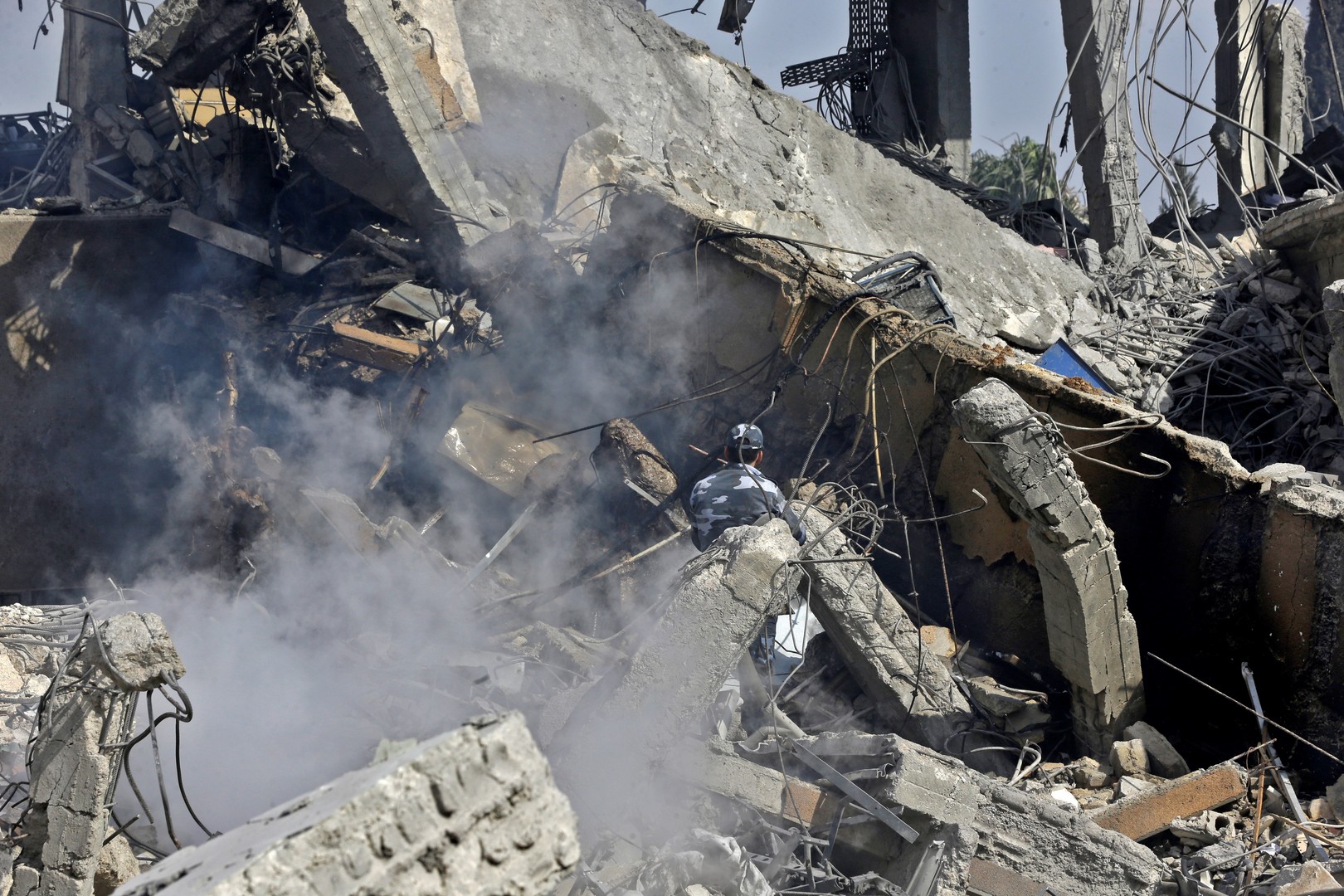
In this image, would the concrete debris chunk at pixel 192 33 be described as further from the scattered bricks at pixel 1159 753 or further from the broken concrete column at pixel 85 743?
the scattered bricks at pixel 1159 753

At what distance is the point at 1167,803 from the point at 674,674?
2686mm

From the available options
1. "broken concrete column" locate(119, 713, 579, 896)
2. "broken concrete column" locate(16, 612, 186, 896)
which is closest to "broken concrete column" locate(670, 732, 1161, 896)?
"broken concrete column" locate(16, 612, 186, 896)

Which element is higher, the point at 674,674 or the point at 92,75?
the point at 92,75

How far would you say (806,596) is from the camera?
6102 mm

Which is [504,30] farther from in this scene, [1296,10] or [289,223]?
[1296,10]

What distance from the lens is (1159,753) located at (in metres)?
5.81

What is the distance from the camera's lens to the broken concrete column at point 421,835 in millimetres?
1938

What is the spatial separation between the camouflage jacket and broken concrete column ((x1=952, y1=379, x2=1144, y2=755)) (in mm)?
1394

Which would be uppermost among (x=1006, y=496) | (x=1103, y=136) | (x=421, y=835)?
(x=1103, y=136)

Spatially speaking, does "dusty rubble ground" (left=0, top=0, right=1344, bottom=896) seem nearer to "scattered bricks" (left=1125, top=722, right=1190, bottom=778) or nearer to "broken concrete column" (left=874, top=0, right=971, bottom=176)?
"scattered bricks" (left=1125, top=722, right=1190, bottom=778)

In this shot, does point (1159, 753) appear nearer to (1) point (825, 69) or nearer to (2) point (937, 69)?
(2) point (937, 69)

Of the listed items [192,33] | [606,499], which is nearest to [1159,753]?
[606,499]

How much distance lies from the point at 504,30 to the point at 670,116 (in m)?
2.14

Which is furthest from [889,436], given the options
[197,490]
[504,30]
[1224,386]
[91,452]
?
[91,452]
